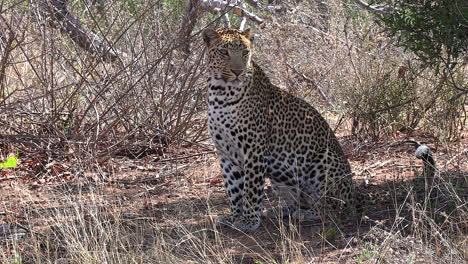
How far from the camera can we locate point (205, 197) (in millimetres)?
7180

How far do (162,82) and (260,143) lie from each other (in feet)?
8.48

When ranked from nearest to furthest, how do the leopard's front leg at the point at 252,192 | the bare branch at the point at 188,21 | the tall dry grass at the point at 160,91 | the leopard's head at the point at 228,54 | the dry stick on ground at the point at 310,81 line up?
the leopard's head at the point at 228,54, the leopard's front leg at the point at 252,192, the tall dry grass at the point at 160,91, the bare branch at the point at 188,21, the dry stick on ground at the point at 310,81

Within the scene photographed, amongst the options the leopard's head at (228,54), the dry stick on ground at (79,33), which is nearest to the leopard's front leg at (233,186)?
the leopard's head at (228,54)

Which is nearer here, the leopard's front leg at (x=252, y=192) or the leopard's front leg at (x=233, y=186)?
the leopard's front leg at (x=252, y=192)

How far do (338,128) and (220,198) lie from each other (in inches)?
115

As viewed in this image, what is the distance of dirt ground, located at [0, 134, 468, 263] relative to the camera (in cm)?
538

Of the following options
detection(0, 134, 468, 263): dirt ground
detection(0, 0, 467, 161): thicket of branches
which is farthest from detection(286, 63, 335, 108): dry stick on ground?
detection(0, 134, 468, 263): dirt ground

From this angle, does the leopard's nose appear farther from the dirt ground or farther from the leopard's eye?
the dirt ground

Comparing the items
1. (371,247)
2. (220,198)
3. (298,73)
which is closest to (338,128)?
(298,73)

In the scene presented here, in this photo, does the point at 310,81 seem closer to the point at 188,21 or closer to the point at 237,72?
the point at 188,21

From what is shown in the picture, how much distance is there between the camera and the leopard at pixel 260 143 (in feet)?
20.2

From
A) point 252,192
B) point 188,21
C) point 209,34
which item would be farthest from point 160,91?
point 252,192

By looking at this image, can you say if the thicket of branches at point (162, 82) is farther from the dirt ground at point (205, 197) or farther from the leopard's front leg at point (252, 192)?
the leopard's front leg at point (252, 192)

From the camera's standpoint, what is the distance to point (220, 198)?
24.2 feet
